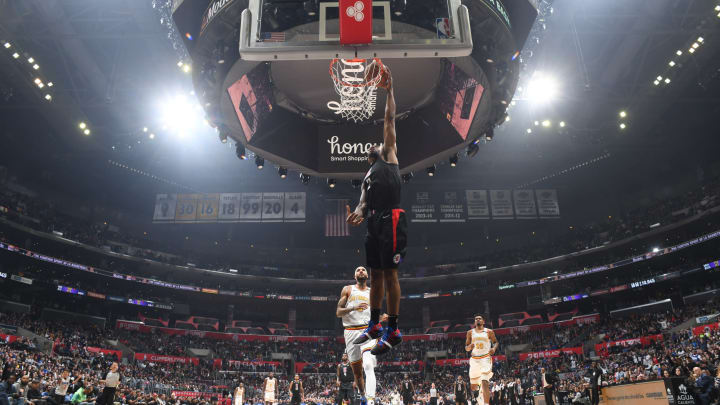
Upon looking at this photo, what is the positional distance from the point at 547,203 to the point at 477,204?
5.71 m

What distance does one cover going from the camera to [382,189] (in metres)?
4.69

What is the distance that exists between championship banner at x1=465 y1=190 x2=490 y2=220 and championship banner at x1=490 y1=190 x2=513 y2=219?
0.58 metres

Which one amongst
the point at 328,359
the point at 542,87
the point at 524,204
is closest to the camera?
the point at 542,87

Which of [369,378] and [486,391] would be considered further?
[486,391]

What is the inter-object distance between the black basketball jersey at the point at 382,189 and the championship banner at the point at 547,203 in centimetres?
3387

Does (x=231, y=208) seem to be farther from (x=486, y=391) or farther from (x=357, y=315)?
(x=357, y=315)

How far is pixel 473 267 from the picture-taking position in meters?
40.8

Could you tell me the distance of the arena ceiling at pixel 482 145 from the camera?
66.9 feet

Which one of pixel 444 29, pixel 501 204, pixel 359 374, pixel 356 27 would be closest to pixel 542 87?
pixel 501 204

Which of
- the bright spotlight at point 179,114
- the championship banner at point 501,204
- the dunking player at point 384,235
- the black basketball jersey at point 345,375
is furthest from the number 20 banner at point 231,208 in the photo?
the dunking player at point 384,235

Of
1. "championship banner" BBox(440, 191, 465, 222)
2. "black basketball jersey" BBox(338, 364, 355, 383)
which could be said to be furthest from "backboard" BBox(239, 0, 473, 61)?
"championship banner" BBox(440, 191, 465, 222)

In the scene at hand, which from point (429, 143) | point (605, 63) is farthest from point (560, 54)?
point (429, 143)

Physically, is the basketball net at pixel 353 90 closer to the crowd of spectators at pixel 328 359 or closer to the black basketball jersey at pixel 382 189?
the black basketball jersey at pixel 382 189

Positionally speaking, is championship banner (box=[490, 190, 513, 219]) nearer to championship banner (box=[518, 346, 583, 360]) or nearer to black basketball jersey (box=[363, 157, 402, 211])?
championship banner (box=[518, 346, 583, 360])
